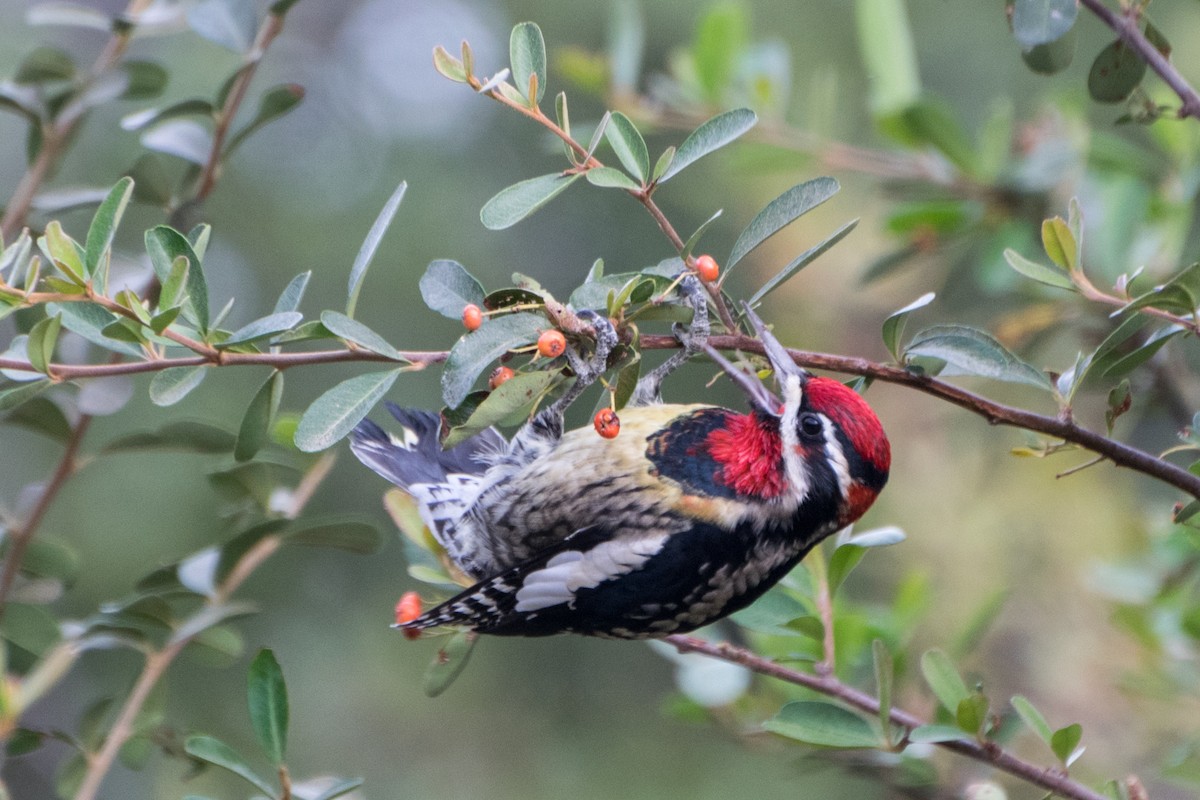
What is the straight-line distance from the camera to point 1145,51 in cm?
157

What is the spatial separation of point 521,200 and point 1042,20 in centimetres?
71

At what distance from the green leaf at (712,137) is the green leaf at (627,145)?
35 mm

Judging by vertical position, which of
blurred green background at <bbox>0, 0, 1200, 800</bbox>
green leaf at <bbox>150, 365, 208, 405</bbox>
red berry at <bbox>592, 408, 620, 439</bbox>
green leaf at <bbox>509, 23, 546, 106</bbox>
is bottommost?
blurred green background at <bbox>0, 0, 1200, 800</bbox>

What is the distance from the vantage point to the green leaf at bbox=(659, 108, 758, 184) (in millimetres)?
1436

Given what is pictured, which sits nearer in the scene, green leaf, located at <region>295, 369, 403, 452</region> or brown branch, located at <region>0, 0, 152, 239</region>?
green leaf, located at <region>295, 369, 403, 452</region>

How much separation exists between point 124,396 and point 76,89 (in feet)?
2.11

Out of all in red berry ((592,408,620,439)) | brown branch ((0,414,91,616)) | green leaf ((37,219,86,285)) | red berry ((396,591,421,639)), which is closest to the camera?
green leaf ((37,219,86,285))

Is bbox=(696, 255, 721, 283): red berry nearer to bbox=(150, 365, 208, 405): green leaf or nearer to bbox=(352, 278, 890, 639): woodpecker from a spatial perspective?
bbox=(352, 278, 890, 639): woodpecker

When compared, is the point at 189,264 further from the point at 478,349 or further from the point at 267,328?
the point at 478,349

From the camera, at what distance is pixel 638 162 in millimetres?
1460

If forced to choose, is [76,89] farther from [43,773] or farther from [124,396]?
[43,773]

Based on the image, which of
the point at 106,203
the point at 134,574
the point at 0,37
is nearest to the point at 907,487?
the point at 134,574

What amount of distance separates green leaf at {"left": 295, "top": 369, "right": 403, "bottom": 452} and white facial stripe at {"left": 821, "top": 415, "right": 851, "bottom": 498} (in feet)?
A: 2.36

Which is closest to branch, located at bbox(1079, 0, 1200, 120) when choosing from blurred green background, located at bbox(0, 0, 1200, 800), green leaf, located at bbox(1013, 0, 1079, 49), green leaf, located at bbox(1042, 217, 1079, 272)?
green leaf, located at bbox(1013, 0, 1079, 49)
